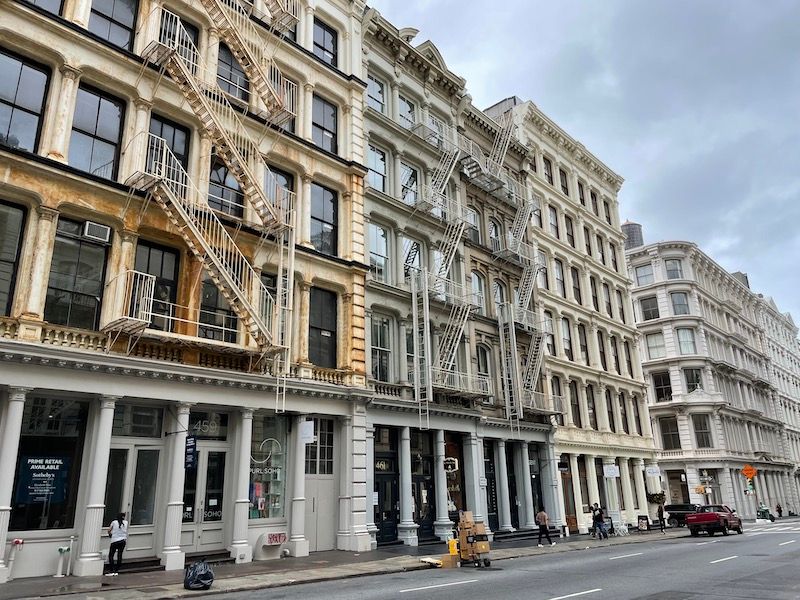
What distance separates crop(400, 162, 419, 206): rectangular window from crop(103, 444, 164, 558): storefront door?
15.3 meters

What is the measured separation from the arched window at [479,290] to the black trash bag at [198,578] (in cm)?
1936

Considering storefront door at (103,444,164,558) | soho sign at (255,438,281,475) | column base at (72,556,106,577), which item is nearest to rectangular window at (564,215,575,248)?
soho sign at (255,438,281,475)

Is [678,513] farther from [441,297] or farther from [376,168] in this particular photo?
[376,168]

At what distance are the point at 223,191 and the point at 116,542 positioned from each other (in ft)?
34.4

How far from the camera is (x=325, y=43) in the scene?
80.7 feet

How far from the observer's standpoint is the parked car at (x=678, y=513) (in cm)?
4091

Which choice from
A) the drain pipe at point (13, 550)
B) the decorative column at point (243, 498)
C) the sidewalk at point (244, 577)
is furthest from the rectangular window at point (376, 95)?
the drain pipe at point (13, 550)

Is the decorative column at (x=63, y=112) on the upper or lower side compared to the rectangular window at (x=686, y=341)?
lower

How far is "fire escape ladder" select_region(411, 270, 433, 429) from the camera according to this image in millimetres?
23797

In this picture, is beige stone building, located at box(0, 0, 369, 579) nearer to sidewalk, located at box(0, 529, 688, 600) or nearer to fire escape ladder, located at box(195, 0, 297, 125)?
fire escape ladder, located at box(195, 0, 297, 125)

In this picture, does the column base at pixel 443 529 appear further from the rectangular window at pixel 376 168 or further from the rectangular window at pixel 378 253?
the rectangular window at pixel 376 168

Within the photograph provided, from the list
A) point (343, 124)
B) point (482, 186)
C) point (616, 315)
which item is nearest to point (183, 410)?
point (343, 124)

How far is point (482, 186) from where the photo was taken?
31.6 meters

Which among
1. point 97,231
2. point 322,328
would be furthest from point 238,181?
point 322,328
